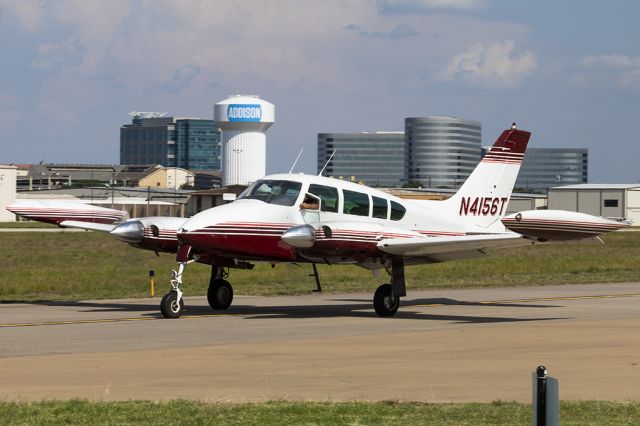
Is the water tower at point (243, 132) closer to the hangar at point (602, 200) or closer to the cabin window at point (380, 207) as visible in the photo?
the hangar at point (602, 200)

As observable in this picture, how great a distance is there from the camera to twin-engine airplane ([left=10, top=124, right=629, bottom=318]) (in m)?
24.0

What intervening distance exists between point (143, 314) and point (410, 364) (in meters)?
10.7

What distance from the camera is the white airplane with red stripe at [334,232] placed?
945 inches

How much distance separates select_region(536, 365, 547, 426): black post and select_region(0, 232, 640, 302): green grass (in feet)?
64.3

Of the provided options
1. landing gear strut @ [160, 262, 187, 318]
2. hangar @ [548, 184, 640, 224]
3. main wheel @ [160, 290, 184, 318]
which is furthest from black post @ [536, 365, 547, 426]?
hangar @ [548, 184, 640, 224]

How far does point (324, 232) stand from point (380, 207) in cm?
291

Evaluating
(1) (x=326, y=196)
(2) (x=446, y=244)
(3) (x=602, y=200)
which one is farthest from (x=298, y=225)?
(3) (x=602, y=200)

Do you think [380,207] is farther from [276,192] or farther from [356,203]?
[276,192]

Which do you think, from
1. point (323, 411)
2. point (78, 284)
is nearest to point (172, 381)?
point (323, 411)

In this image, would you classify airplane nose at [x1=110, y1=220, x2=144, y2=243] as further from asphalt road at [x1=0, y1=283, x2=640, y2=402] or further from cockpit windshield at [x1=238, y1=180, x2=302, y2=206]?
cockpit windshield at [x1=238, y1=180, x2=302, y2=206]

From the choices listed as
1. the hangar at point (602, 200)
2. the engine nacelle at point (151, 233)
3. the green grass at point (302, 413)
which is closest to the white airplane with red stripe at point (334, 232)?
the engine nacelle at point (151, 233)

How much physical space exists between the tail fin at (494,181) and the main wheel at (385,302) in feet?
15.2

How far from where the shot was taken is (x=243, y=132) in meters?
127

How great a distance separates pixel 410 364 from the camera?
54.5 feet
